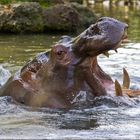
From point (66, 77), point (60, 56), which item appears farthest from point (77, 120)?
point (60, 56)

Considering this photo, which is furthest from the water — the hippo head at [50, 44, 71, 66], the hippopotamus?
the hippo head at [50, 44, 71, 66]

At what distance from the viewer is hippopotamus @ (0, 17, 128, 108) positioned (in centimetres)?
555

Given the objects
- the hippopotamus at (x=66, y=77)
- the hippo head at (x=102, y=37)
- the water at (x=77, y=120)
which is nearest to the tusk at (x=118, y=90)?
the hippopotamus at (x=66, y=77)

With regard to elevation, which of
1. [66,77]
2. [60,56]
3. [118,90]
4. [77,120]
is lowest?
[77,120]

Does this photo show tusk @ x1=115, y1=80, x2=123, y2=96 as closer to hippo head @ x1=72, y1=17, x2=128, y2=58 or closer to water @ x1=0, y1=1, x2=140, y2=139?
water @ x1=0, y1=1, x2=140, y2=139

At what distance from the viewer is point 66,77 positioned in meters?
5.72

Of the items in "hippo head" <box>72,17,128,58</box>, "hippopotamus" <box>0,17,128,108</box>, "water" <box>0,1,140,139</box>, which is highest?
"hippo head" <box>72,17,128,58</box>

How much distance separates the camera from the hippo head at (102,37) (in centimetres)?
535

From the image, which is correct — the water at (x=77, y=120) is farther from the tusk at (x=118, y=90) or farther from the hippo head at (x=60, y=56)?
the hippo head at (x=60, y=56)

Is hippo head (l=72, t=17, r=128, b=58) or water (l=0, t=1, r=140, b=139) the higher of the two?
hippo head (l=72, t=17, r=128, b=58)

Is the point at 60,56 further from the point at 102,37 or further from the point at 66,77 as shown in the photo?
the point at 102,37

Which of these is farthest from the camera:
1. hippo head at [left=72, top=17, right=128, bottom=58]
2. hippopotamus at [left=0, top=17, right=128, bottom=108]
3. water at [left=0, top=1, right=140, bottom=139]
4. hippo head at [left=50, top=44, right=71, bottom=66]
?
hippo head at [left=50, top=44, right=71, bottom=66]

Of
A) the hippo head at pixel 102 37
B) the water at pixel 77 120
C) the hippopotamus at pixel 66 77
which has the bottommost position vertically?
the water at pixel 77 120

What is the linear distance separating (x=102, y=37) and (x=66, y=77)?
1.94ft
